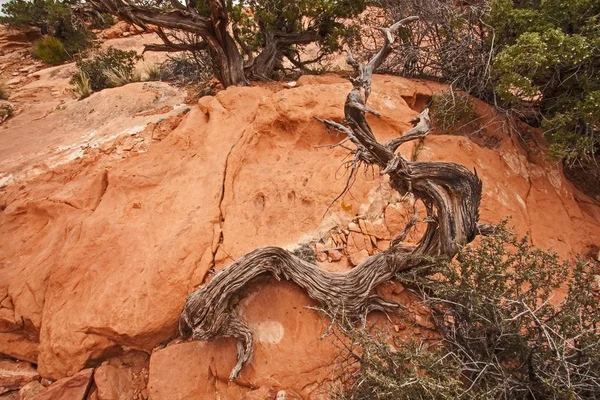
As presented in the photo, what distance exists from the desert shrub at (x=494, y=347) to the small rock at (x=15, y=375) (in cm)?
271

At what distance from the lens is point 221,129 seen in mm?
4195

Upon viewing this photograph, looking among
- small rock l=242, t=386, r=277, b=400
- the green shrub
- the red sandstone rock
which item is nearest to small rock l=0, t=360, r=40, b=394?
the red sandstone rock

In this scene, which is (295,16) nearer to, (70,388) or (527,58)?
(527,58)

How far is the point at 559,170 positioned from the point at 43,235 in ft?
19.1

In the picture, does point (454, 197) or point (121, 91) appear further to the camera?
point (121, 91)

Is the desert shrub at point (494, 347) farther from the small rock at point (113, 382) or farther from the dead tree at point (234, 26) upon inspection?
the dead tree at point (234, 26)

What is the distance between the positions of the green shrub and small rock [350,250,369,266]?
39.7ft

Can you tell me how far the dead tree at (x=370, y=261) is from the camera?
251 centimetres

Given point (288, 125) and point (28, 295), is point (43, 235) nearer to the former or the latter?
point (28, 295)

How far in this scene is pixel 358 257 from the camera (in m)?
3.18

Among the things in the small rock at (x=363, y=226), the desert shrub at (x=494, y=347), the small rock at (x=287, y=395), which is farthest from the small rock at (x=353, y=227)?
the small rock at (x=287, y=395)

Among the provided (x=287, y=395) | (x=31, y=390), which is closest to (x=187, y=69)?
(x=31, y=390)

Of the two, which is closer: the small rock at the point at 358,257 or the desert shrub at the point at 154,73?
the small rock at the point at 358,257

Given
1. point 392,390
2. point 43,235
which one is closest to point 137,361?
point 43,235
